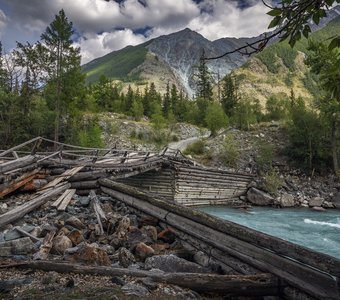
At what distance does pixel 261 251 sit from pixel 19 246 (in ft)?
12.6

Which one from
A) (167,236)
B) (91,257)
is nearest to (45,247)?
(91,257)

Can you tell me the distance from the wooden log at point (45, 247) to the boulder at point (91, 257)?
40 centimetres

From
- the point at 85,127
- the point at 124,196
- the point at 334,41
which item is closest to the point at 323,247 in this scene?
the point at 124,196

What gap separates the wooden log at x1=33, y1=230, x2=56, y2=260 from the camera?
180 inches

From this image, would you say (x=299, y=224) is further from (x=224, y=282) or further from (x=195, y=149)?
(x=195, y=149)

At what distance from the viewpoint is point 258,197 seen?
2872 centimetres

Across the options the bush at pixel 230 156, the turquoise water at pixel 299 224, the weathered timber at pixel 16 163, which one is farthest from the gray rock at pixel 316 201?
the weathered timber at pixel 16 163

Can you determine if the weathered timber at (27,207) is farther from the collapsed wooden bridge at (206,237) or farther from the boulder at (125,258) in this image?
the boulder at (125,258)

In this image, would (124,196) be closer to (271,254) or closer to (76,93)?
(271,254)

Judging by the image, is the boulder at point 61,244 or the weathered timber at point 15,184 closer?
the boulder at point 61,244

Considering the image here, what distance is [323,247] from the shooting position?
43.1 ft

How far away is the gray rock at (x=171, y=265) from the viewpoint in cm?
427

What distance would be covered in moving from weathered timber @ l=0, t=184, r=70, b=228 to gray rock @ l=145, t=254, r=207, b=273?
11.5 feet

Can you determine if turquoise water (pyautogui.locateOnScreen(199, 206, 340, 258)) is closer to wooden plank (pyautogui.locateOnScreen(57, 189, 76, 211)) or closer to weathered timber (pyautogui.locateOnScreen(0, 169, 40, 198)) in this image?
wooden plank (pyautogui.locateOnScreen(57, 189, 76, 211))
